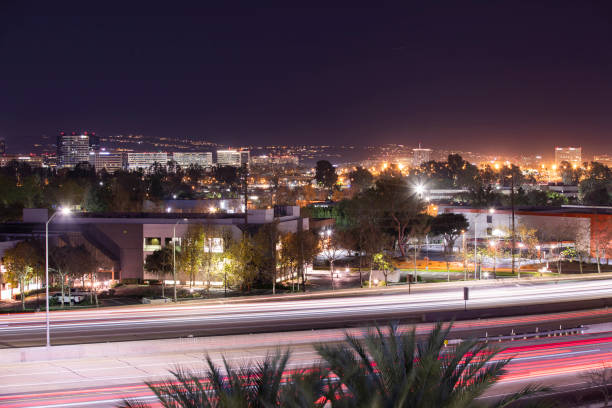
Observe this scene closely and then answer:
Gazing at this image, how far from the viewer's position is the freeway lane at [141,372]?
12461 mm

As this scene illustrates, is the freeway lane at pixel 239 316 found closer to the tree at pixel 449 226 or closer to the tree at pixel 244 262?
the tree at pixel 244 262

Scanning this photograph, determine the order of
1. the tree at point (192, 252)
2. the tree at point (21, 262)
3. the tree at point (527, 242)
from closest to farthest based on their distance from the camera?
the tree at point (21, 262) < the tree at point (192, 252) < the tree at point (527, 242)

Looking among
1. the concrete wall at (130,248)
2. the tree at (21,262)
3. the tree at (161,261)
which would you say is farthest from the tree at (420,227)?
the tree at (21,262)

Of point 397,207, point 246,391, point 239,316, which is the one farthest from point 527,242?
point 246,391

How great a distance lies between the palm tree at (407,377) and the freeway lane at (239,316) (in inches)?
533

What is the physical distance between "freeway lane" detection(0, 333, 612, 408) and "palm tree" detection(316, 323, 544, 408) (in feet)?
20.0

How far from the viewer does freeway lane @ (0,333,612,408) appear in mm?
12461

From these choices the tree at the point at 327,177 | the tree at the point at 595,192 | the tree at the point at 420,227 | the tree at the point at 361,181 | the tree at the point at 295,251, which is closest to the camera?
the tree at the point at 295,251

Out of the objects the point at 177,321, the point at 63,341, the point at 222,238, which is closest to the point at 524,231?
the point at 222,238

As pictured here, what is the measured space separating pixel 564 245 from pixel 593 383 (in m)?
38.6

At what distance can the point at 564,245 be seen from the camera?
4869 cm

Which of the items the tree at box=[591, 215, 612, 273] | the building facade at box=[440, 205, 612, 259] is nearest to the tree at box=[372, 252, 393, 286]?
the building facade at box=[440, 205, 612, 259]

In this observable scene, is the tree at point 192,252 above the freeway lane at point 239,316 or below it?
above

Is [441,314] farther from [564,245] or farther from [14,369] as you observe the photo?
[564,245]
